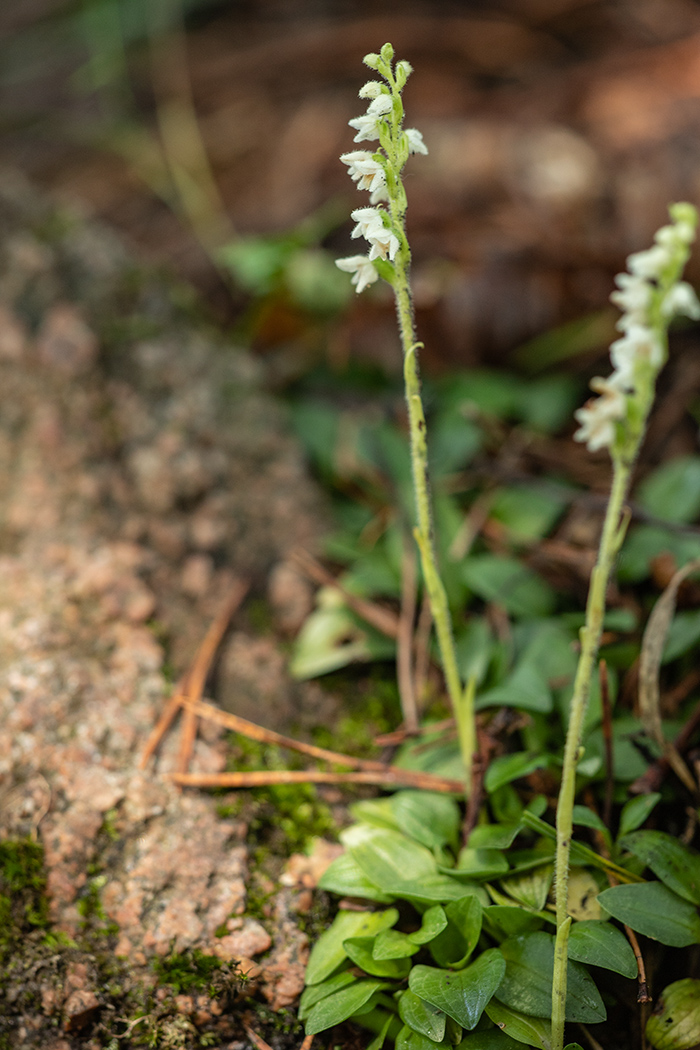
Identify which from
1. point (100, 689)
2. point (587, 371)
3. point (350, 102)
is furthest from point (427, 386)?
point (350, 102)

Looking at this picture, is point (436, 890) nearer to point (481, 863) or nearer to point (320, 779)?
point (481, 863)

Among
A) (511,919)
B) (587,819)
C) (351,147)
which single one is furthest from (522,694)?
(351,147)

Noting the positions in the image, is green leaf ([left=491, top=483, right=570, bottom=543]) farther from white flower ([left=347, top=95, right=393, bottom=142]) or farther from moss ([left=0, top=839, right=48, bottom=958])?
moss ([left=0, top=839, right=48, bottom=958])

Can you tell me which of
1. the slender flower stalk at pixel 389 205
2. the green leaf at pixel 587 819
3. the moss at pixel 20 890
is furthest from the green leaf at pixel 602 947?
the moss at pixel 20 890

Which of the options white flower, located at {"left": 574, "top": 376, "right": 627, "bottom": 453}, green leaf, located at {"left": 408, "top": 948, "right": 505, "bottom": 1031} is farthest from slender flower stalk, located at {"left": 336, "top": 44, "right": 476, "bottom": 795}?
green leaf, located at {"left": 408, "top": 948, "right": 505, "bottom": 1031}

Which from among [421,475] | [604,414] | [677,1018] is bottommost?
[677,1018]

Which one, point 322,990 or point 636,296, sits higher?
point 636,296

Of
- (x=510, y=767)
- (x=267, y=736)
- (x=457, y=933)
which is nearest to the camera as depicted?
(x=457, y=933)

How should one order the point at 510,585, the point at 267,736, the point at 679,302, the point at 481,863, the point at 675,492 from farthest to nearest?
the point at 675,492, the point at 510,585, the point at 267,736, the point at 481,863, the point at 679,302
